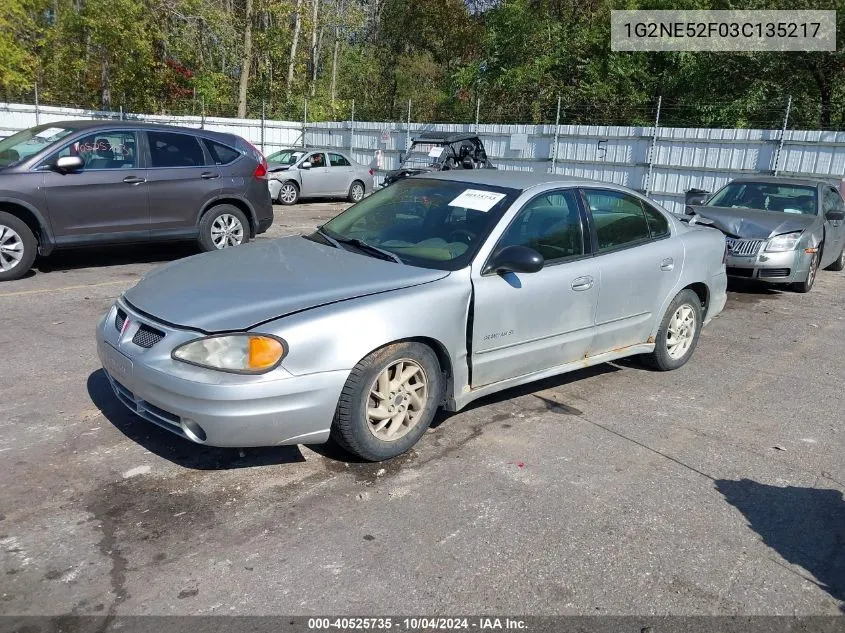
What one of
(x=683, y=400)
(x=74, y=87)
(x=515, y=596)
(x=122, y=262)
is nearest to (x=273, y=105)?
(x=74, y=87)

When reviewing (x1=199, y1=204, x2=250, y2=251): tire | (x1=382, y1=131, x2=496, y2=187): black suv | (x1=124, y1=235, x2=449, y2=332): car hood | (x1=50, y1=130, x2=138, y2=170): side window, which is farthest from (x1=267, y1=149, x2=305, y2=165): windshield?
(x1=124, y1=235, x2=449, y2=332): car hood

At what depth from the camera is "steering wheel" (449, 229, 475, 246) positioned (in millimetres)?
4344

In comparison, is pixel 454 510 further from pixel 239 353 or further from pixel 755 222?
pixel 755 222

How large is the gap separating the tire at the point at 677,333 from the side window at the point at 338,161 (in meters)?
14.1

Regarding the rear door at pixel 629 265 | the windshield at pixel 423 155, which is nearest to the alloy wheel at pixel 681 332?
the rear door at pixel 629 265

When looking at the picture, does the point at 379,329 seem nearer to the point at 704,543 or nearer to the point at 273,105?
the point at 704,543

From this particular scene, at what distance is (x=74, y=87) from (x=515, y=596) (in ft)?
→ 109

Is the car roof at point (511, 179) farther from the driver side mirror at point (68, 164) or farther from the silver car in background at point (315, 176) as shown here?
the silver car in background at point (315, 176)

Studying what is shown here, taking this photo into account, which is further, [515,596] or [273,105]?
[273,105]

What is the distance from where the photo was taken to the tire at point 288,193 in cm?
1753

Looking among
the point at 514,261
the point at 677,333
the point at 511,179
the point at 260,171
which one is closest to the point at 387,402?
the point at 514,261

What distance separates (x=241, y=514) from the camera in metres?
3.34

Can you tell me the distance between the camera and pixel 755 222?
9.24 metres

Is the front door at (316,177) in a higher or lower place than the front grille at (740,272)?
higher
